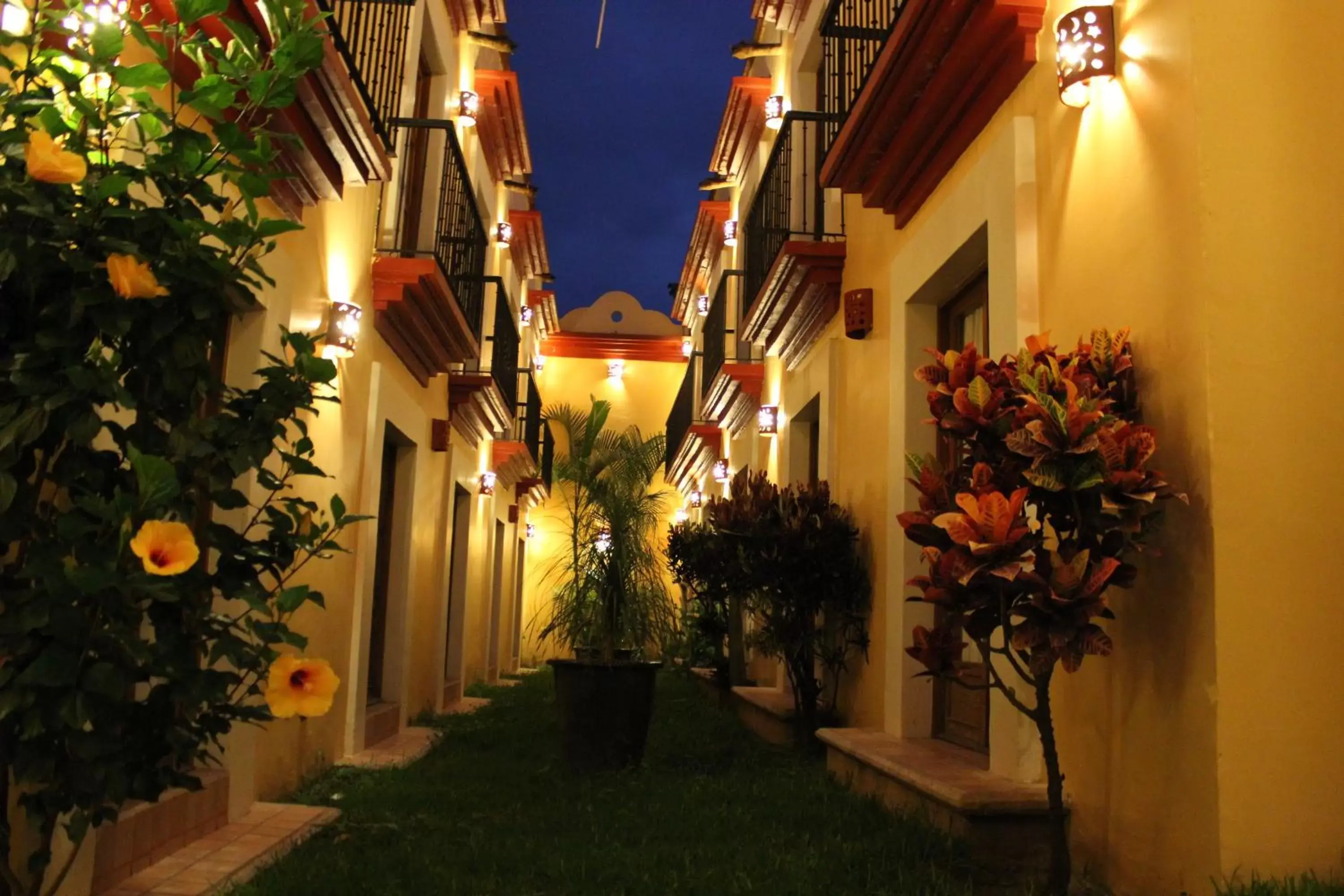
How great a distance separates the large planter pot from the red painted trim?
1616cm

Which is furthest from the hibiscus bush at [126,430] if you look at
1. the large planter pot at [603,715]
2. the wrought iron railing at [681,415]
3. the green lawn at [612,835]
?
the wrought iron railing at [681,415]

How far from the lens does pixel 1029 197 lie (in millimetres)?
4219

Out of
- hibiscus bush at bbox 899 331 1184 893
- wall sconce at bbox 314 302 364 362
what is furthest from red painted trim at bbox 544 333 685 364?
hibiscus bush at bbox 899 331 1184 893

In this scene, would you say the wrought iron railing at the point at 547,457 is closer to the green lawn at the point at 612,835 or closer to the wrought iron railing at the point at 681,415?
the wrought iron railing at the point at 681,415

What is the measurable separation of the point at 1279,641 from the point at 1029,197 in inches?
77.1

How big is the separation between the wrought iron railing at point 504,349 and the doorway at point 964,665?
573 centimetres

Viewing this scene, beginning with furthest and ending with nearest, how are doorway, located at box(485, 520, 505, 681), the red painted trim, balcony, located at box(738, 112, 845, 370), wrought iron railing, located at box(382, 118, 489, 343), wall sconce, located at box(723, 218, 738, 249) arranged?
the red painted trim < doorway, located at box(485, 520, 505, 681) < wall sconce, located at box(723, 218, 738, 249) < wrought iron railing, located at box(382, 118, 489, 343) < balcony, located at box(738, 112, 845, 370)

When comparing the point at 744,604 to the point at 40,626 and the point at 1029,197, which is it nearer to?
the point at 1029,197

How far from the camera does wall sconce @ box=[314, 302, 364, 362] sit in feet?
19.9

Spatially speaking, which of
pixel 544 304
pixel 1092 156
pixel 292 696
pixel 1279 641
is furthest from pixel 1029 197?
pixel 544 304

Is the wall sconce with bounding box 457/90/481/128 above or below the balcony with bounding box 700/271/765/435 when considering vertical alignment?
above

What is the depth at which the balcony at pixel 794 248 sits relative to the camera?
746 centimetres

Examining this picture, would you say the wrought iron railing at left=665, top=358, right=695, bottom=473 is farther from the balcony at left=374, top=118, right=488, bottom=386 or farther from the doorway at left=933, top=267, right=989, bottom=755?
the doorway at left=933, top=267, right=989, bottom=755

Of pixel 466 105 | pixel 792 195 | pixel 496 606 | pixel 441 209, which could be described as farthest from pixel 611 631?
pixel 496 606
